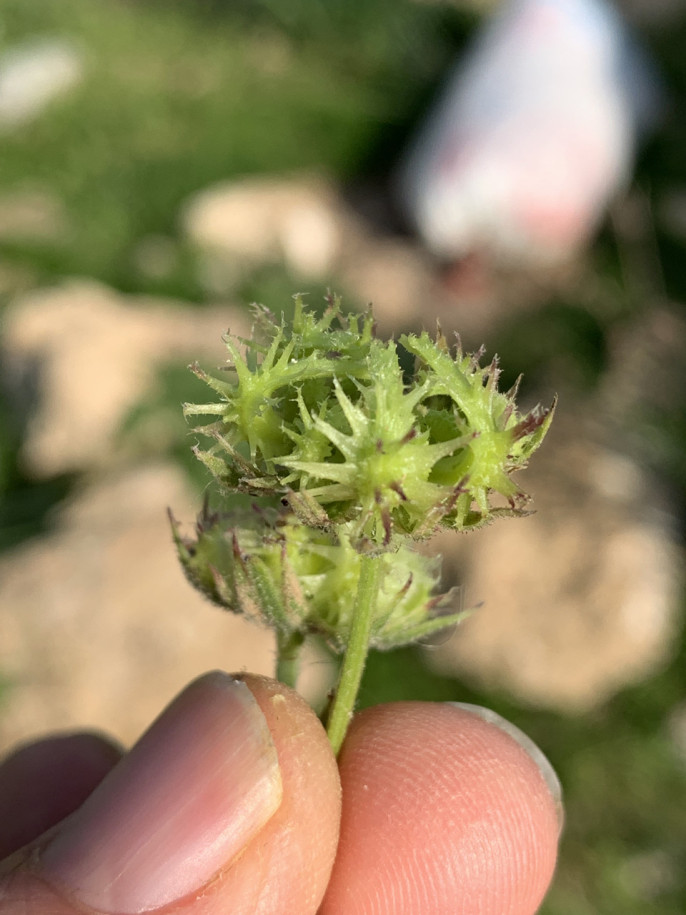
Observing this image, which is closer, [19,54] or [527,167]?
[527,167]

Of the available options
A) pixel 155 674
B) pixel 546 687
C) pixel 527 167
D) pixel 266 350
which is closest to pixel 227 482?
pixel 266 350

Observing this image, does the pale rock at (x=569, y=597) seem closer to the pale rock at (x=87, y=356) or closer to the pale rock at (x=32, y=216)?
the pale rock at (x=87, y=356)

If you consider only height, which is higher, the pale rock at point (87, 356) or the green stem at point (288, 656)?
the green stem at point (288, 656)

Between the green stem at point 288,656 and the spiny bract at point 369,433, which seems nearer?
the spiny bract at point 369,433

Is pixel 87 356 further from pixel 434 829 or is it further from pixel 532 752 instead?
pixel 434 829

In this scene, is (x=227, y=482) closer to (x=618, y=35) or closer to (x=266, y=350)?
(x=266, y=350)

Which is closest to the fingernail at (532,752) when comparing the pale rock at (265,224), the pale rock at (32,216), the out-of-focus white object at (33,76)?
the pale rock at (265,224)

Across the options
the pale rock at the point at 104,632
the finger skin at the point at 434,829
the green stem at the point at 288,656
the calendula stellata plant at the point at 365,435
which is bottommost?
the pale rock at the point at 104,632
